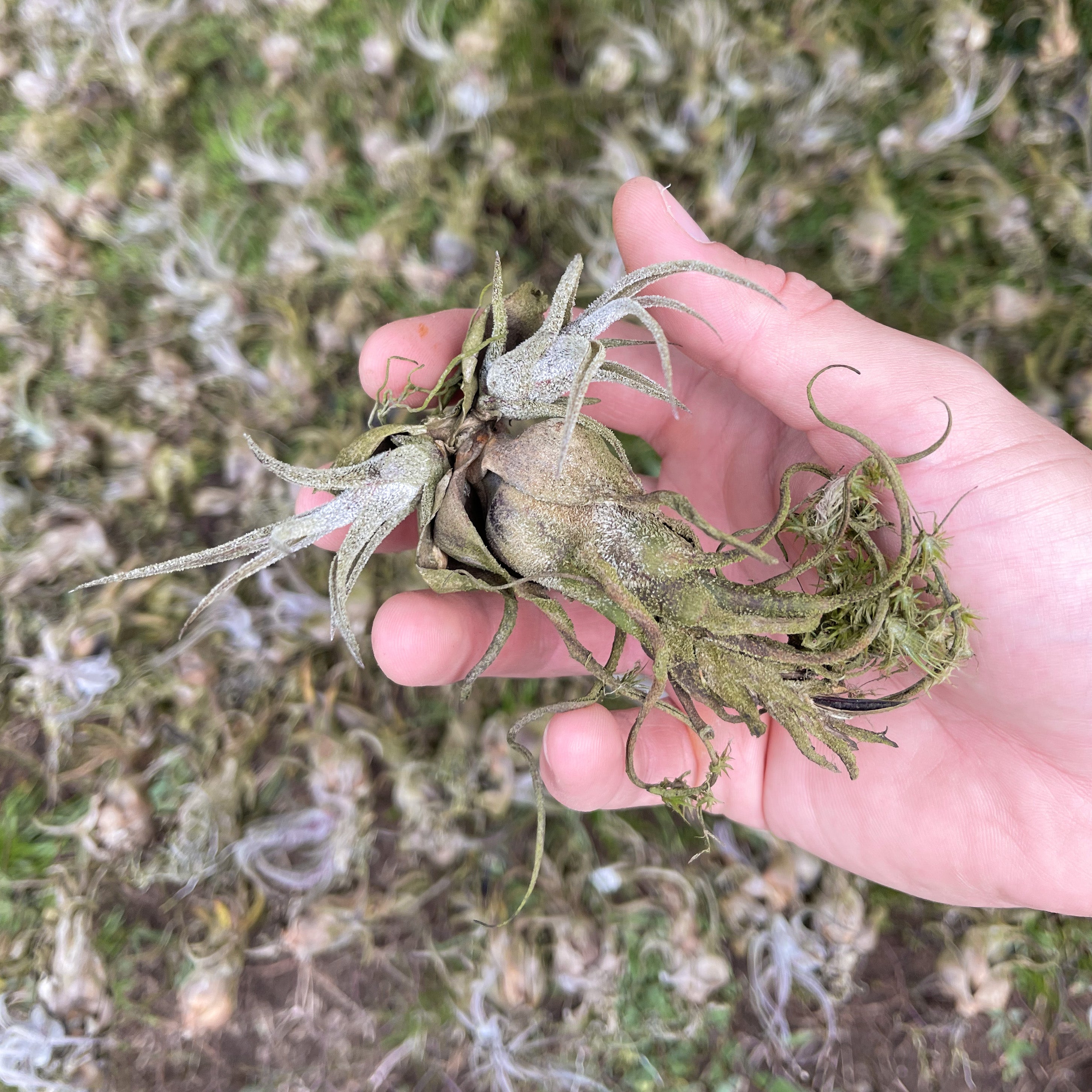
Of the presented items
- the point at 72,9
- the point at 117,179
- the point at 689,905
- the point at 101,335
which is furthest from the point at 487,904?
the point at 72,9

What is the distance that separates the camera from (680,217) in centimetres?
220

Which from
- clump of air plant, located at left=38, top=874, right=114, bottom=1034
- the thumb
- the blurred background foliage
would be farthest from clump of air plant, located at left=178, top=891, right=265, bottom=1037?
the thumb

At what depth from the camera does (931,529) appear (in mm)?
2135

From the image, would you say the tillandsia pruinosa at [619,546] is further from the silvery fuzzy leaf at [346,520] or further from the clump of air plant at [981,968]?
the clump of air plant at [981,968]

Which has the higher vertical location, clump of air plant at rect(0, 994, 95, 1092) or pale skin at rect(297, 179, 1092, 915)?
pale skin at rect(297, 179, 1092, 915)

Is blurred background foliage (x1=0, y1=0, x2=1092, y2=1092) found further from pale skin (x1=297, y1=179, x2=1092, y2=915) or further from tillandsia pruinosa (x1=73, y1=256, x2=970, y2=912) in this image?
tillandsia pruinosa (x1=73, y1=256, x2=970, y2=912)

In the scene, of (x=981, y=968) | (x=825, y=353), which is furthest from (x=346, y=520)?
(x=981, y=968)

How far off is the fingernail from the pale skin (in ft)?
0.04

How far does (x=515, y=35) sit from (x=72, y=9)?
1.54m

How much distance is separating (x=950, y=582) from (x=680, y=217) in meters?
1.21

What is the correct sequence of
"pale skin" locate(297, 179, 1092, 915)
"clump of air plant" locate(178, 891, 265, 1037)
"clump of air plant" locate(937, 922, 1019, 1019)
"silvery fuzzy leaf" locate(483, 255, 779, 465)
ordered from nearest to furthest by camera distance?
"silvery fuzzy leaf" locate(483, 255, 779, 465), "pale skin" locate(297, 179, 1092, 915), "clump of air plant" locate(178, 891, 265, 1037), "clump of air plant" locate(937, 922, 1019, 1019)

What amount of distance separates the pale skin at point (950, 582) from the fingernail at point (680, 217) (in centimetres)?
1

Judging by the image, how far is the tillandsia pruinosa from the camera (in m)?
1.91

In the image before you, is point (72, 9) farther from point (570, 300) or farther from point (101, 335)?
point (570, 300)
